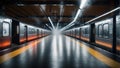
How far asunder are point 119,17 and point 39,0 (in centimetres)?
654

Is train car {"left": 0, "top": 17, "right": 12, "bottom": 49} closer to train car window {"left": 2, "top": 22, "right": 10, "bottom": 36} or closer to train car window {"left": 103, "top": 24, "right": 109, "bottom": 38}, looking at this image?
train car window {"left": 2, "top": 22, "right": 10, "bottom": 36}

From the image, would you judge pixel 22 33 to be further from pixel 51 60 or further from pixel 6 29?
pixel 51 60

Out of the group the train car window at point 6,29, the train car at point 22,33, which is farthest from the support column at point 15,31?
the train car window at point 6,29

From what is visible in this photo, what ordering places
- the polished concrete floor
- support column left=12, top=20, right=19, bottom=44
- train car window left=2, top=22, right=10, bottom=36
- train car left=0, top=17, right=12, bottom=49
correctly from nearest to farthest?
the polished concrete floor → train car left=0, top=17, right=12, bottom=49 → train car window left=2, top=22, right=10, bottom=36 → support column left=12, top=20, right=19, bottom=44

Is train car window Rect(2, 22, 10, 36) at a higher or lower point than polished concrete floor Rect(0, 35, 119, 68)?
higher

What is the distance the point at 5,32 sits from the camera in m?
18.9

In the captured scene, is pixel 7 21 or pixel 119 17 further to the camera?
pixel 7 21

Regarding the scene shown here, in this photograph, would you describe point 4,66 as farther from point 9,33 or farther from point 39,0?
point 9,33

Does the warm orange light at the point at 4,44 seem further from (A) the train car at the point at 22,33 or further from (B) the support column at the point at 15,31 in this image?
(A) the train car at the point at 22,33

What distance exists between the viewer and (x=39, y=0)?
59.9 feet

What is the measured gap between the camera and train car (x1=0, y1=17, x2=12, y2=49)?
17.7 meters

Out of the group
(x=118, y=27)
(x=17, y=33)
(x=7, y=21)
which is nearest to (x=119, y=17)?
(x=118, y=27)

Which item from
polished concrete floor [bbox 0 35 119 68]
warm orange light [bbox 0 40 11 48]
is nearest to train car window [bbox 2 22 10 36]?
warm orange light [bbox 0 40 11 48]

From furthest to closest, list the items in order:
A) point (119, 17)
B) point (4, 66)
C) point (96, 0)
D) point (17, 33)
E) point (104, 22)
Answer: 1. point (17, 33)
2. point (104, 22)
3. point (96, 0)
4. point (119, 17)
5. point (4, 66)
